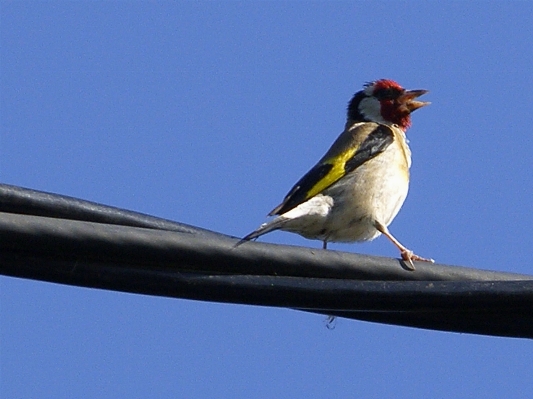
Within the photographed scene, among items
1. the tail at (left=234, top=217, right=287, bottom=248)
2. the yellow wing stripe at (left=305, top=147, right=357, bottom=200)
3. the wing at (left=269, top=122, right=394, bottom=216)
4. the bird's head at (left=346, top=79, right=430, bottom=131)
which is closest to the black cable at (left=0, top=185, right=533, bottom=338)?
the tail at (left=234, top=217, right=287, bottom=248)

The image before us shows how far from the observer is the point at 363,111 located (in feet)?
35.3

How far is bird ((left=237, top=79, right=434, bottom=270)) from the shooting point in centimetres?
805

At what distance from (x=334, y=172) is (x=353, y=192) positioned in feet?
0.81

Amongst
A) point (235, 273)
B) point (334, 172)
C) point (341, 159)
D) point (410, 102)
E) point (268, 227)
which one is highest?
point (410, 102)

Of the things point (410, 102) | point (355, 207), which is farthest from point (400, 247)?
point (410, 102)

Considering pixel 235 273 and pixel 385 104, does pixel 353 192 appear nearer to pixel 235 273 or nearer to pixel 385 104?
pixel 385 104

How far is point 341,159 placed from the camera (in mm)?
8711

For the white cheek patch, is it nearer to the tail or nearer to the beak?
the beak

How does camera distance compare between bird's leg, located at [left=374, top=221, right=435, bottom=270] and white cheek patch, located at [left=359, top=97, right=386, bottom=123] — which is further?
white cheek patch, located at [left=359, top=97, right=386, bottom=123]

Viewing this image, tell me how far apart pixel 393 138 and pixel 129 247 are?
575 centimetres

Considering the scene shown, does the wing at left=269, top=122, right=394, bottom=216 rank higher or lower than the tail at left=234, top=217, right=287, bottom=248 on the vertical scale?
higher

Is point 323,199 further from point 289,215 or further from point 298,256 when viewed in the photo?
point 298,256

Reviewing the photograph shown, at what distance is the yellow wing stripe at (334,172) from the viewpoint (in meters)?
8.24

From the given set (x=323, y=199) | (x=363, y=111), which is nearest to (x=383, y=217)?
(x=323, y=199)
